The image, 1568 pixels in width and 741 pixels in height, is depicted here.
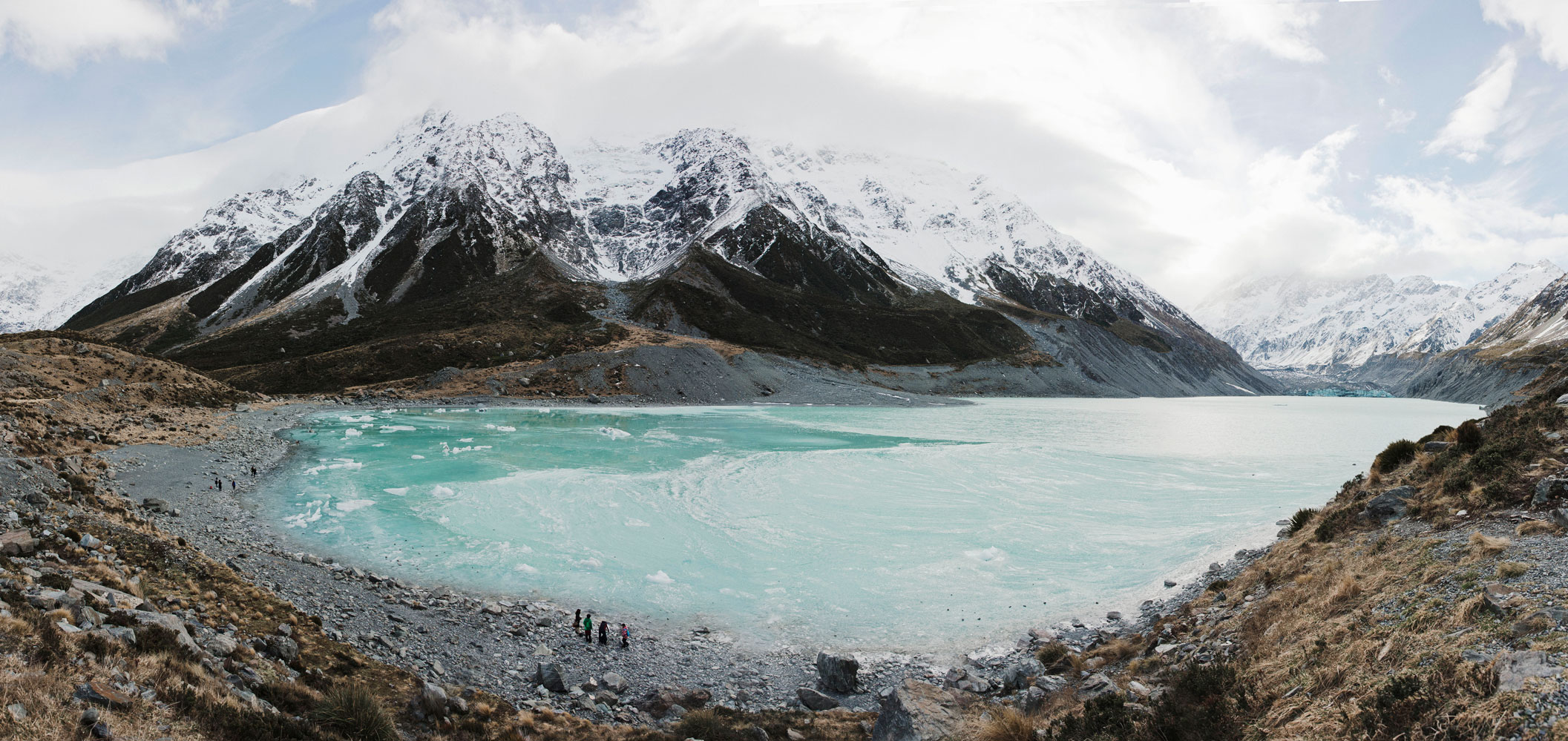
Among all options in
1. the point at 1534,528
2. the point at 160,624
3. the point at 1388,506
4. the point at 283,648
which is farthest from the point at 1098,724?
the point at 160,624

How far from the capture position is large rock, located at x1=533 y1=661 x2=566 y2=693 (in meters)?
12.5

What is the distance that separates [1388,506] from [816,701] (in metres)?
14.5

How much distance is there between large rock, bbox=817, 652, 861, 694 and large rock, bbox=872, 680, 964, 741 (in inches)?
72.7

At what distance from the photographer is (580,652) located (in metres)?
14.5

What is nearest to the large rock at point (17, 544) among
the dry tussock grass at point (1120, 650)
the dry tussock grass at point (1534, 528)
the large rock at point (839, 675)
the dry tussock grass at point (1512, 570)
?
the large rock at point (839, 675)

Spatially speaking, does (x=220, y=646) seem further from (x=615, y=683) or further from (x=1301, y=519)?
(x=1301, y=519)

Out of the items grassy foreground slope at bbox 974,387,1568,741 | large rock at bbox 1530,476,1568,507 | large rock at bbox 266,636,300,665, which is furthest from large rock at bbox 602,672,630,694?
large rock at bbox 1530,476,1568,507

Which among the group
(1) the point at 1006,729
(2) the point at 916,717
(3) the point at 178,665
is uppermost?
(3) the point at 178,665

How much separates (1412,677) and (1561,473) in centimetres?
1084

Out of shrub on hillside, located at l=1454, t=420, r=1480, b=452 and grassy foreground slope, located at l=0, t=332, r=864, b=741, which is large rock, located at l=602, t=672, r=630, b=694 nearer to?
grassy foreground slope, located at l=0, t=332, r=864, b=741

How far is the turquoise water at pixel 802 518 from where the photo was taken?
18.3 m

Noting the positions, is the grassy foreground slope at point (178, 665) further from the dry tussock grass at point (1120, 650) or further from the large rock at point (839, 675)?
the dry tussock grass at point (1120, 650)

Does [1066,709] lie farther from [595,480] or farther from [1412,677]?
[595,480]

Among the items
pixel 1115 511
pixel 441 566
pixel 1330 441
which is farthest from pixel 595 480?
pixel 1330 441
